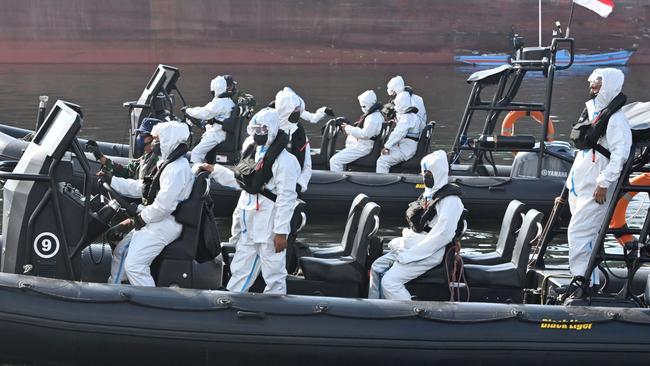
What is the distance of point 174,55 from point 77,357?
1572 inches

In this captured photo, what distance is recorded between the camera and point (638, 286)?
31.6ft

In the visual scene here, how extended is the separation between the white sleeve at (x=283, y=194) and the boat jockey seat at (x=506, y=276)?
5.40 ft

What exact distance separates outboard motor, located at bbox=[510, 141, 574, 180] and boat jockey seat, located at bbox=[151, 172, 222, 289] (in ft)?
22.9

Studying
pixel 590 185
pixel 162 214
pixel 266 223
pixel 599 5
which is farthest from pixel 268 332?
pixel 599 5

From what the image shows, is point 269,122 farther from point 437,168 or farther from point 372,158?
point 372,158

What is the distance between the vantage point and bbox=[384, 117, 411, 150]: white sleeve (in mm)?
15133

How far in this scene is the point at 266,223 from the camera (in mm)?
8461

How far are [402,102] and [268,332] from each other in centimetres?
783

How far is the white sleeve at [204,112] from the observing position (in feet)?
49.8

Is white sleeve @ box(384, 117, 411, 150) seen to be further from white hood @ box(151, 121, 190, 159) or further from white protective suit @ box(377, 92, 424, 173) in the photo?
white hood @ box(151, 121, 190, 159)

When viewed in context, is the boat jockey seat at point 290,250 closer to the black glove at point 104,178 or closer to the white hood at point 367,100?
the black glove at point 104,178

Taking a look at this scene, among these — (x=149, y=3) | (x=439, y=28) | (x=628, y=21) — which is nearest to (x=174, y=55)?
(x=149, y=3)

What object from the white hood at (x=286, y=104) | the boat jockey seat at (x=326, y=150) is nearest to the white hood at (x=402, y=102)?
the boat jockey seat at (x=326, y=150)

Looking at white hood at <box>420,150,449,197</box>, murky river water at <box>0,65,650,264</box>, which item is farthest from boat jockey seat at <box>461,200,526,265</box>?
murky river water at <box>0,65,650,264</box>
